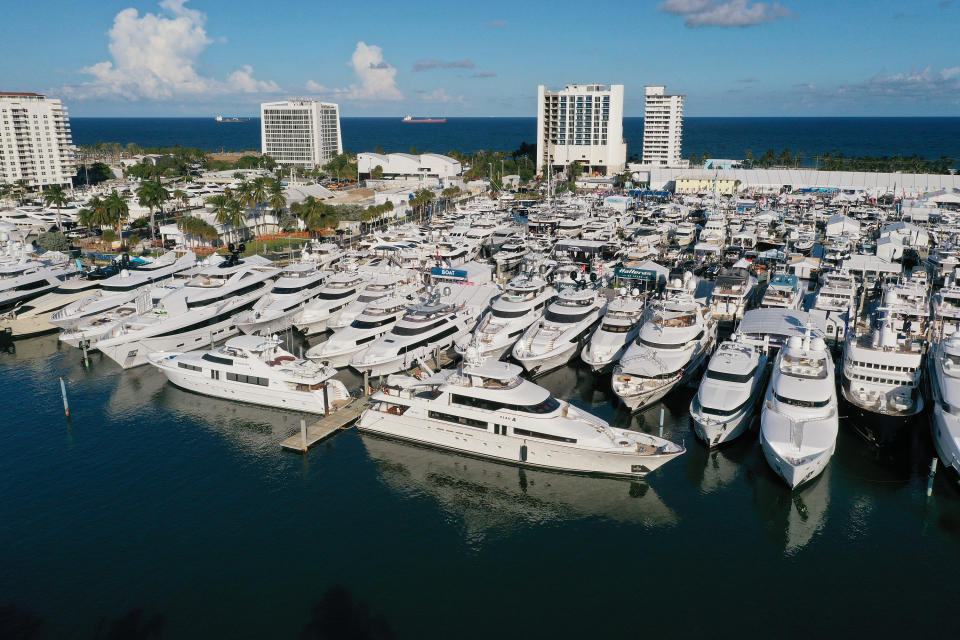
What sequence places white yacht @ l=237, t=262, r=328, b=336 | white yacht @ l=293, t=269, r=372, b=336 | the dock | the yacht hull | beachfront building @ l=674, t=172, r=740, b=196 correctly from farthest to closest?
A: beachfront building @ l=674, t=172, r=740, b=196, white yacht @ l=293, t=269, r=372, b=336, white yacht @ l=237, t=262, r=328, b=336, the dock, the yacht hull

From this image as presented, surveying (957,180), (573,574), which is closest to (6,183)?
(573,574)

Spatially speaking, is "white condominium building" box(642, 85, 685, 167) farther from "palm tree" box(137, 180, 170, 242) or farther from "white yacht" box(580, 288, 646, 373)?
"white yacht" box(580, 288, 646, 373)

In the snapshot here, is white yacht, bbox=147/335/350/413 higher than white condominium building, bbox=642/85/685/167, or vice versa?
white condominium building, bbox=642/85/685/167

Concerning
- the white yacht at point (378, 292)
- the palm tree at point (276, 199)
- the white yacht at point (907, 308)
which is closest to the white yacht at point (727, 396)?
the white yacht at point (907, 308)

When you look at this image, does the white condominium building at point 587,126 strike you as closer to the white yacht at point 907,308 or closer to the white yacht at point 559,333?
the white yacht at point 907,308

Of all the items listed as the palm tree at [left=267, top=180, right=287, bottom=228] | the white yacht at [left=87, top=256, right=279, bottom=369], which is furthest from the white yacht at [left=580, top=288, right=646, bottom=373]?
the palm tree at [left=267, top=180, right=287, bottom=228]

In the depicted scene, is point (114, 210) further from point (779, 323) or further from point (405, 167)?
point (405, 167)

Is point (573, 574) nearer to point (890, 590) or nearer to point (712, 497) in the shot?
point (712, 497)
